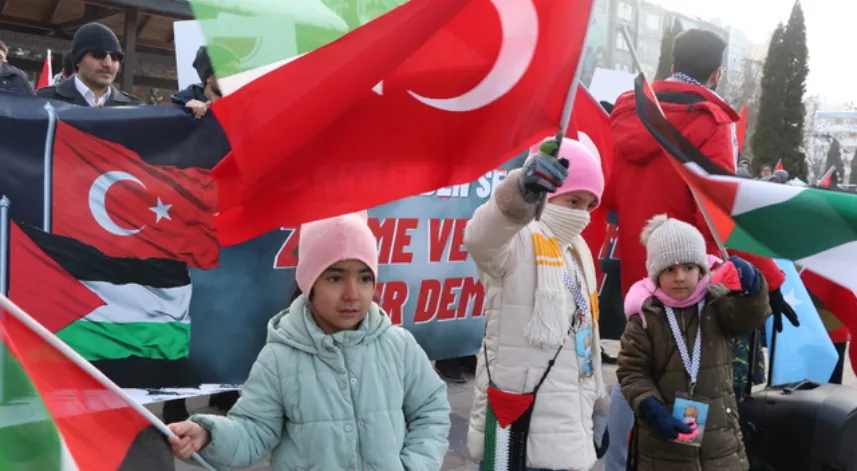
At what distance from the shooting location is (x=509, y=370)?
2861 millimetres

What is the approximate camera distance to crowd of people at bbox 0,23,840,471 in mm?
2230

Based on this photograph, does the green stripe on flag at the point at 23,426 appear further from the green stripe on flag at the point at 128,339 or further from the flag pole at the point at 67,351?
the green stripe on flag at the point at 128,339

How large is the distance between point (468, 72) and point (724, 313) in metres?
1.64

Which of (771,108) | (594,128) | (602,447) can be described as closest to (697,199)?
(602,447)

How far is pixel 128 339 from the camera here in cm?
379

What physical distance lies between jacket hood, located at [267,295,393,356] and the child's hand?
1.32 ft

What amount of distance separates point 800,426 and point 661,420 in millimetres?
1060

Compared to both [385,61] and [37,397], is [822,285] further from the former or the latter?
[37,397]

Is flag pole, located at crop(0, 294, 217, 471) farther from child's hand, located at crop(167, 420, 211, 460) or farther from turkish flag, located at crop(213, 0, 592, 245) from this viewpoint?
turkish flag, located at crop(213, 0, 592, 245)

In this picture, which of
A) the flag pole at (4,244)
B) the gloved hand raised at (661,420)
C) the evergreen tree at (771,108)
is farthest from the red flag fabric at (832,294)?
the evergreen tree at (771,108)

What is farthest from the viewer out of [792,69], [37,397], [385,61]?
[792,69]

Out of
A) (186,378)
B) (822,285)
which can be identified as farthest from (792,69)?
(186,378)

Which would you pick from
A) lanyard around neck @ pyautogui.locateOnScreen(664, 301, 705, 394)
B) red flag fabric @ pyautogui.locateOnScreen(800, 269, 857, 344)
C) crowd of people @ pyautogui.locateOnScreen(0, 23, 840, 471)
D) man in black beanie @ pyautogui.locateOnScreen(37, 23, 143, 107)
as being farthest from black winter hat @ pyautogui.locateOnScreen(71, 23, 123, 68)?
red flag fabric @ pyautogui.locateOnScreen(800, 269, 857, 344)

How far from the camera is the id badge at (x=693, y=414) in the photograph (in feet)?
10.1
